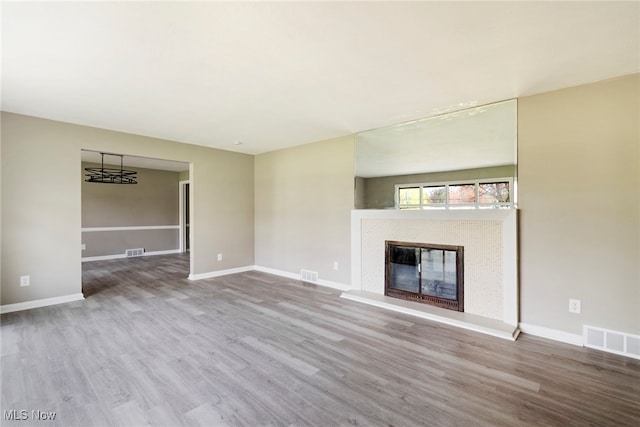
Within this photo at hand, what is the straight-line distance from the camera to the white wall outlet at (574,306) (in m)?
2.69

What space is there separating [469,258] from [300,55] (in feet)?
9.35

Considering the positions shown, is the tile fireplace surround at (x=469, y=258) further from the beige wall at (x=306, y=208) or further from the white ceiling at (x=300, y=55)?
the white ceiling at (x=300, y=55)

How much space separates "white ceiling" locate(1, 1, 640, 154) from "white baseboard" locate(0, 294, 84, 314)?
7.74ft

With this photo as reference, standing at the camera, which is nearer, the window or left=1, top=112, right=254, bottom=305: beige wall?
the window

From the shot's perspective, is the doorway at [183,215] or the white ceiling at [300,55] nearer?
the white ceiling at [300,55]

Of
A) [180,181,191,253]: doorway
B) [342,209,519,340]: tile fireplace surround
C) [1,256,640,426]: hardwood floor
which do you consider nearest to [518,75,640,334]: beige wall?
[342,209,519,340]: tile fireplace surround

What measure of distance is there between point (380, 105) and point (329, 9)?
1.68 metres

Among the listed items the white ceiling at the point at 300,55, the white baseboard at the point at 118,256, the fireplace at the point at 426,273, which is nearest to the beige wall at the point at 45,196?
the white ceiling at the point at 300,55

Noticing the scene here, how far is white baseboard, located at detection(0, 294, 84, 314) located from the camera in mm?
3465

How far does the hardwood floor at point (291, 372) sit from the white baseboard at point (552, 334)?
11cm

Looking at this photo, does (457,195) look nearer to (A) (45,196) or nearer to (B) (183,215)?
(A) (45,196)

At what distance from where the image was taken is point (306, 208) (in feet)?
16.6

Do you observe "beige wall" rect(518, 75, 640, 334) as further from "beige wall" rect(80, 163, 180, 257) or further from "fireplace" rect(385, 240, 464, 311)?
"beige wall" rect(80, 163, 180, 257)

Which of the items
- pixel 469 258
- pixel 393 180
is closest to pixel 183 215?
pixel 393 180
